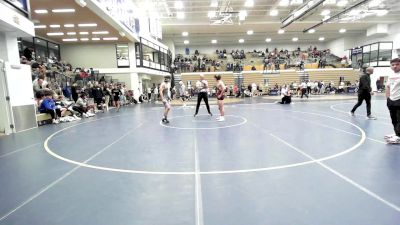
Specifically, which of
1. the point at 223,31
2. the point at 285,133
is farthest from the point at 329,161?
the point at 223,31

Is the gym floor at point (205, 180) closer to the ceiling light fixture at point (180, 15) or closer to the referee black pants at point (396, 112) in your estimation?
the referee black pants at point (396, 112)

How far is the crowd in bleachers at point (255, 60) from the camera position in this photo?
3266cm

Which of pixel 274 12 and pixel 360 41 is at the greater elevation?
pixel 274 12

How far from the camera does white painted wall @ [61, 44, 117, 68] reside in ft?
73.7

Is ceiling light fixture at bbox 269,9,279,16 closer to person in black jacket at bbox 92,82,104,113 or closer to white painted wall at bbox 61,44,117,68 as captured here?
white painted wall at bbox 61,44,117,68

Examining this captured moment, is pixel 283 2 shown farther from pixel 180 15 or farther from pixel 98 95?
pixel 98 95

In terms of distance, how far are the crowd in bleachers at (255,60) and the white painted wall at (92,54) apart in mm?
10894

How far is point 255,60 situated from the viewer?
36.6m

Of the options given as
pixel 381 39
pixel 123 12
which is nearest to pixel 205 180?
pixel 123 12

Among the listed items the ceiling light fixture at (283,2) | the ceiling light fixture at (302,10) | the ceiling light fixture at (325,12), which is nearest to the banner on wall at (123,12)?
the ceiling light fixture at (283,2)

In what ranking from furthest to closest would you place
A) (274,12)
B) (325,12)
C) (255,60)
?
(255,60) → (325,12) → (274,12)

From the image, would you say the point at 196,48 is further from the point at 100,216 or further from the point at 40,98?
the point at 100,216

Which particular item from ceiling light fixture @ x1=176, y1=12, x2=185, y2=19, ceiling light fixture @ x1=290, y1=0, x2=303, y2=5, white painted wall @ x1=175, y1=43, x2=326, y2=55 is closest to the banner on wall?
ceiling light fixture @ x1=176, y1=12, x2=185, y2=19

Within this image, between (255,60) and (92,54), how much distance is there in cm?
2220
